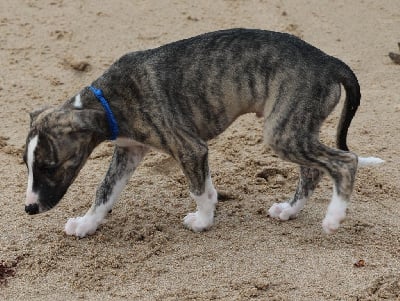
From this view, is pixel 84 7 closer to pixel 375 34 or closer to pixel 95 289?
pixel 375 34

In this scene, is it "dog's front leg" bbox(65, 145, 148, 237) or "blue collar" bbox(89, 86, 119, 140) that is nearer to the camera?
"blue collar" bbox(89, 86, 119, 140)

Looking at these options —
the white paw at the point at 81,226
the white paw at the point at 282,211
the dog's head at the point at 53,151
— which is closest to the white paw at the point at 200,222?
the white paw at the point at 282,211

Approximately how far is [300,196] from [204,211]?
2.40 ft

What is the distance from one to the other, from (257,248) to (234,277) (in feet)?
1.34

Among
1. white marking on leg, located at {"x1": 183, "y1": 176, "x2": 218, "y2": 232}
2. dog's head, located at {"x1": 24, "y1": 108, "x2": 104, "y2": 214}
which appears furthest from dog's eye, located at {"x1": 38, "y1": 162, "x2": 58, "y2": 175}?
white marking on leg, located at {"x1": 183, "y1": 176, "x2": 218, "y2": 232}

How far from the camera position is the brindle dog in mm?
4625

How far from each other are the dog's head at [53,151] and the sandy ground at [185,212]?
50 cm

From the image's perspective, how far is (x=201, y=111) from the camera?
498 cm

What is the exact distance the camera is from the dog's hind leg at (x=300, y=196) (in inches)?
204

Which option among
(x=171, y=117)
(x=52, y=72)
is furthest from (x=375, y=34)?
(x=171, y=117)

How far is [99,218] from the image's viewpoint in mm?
5172

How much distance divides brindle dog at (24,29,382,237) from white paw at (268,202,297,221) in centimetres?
30

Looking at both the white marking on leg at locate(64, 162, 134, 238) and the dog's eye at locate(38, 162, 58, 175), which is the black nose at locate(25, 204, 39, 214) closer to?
the dog's eye at locate(38, 162, 58, 175)

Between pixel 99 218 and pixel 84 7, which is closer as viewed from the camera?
pixel 99 218
